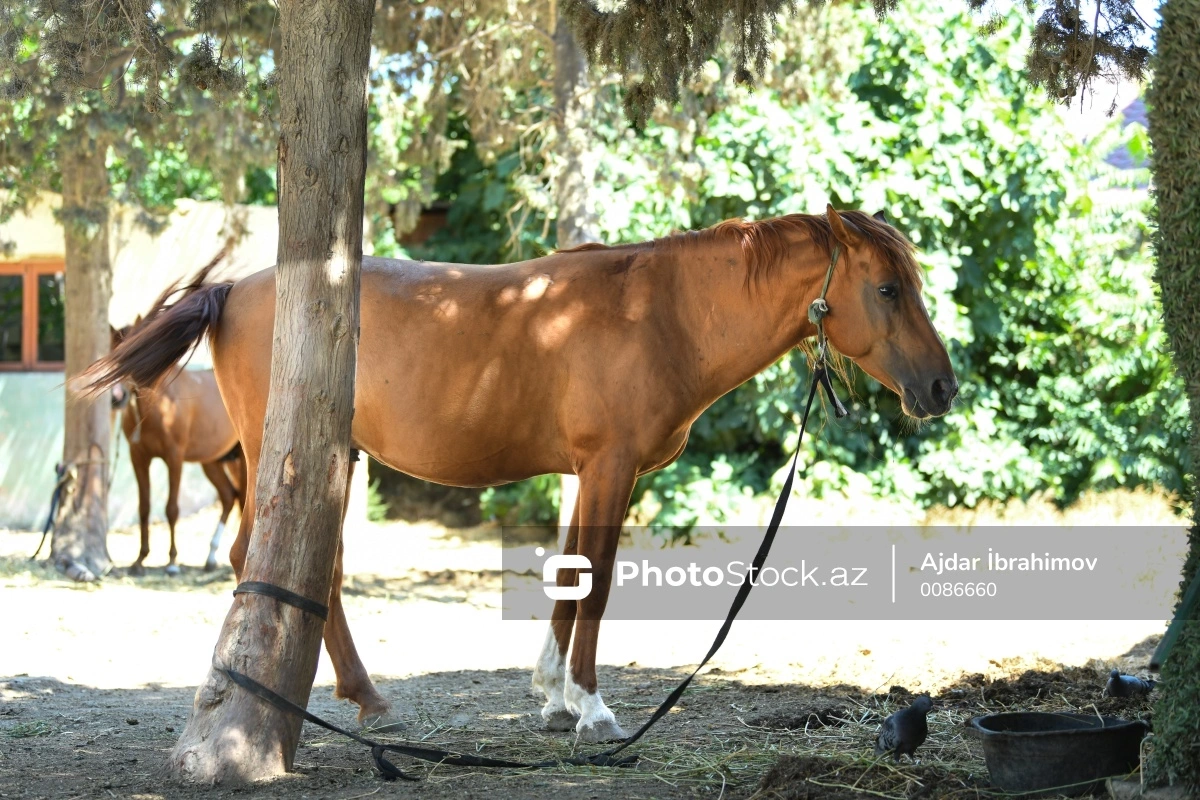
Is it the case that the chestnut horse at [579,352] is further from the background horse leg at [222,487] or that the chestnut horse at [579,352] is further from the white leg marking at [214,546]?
the background horse leg at [222,487]

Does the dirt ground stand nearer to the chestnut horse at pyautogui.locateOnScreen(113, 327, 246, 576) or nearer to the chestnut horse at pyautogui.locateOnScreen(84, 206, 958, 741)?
the chestnut horse at pyautogui.locateOnScreen(84, 206, 958, 741)

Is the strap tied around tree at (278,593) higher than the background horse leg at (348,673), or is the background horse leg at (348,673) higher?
Answer: the strap tied around tree at (278,593)

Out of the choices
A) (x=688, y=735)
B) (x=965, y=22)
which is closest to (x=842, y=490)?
(x=965, y=22)

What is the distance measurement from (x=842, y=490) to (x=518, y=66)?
15.6 feet

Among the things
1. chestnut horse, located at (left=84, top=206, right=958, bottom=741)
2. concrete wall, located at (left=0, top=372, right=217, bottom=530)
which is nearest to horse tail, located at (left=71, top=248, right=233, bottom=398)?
chestnut horse, located at (left=84, top=206, right=958, bottom=741)

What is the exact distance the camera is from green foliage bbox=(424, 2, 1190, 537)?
1026cm

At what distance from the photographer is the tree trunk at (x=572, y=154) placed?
8594 millimetres

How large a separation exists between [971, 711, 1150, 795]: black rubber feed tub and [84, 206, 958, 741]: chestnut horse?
56.7 inches

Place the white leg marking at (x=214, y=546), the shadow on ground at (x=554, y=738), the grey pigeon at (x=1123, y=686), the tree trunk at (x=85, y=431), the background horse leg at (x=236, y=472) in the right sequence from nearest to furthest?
the shadow on ground at (x=554, y=738) → the grey pigeon at (x=1123, y=686) → the tree trunk at (x=85, y=431) → the white leg marking at (x=214, y=546) → the background horse leg at (x=236, y=472)

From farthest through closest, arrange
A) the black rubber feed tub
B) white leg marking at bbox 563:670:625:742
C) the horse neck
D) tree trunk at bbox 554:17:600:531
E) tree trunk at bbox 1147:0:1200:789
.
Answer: tree trunk at bbox 554:17:600:531
the horse neck
white leg marking at bbox 563:670:625:742
the black rubber feed tub
tree trunk at bbox 1147:0:1200:789

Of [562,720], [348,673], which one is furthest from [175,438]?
[562,720]

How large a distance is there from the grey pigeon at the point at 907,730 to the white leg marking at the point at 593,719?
3.57 ft

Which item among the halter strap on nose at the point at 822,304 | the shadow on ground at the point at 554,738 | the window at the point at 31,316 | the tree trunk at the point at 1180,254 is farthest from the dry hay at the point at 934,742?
the window at the point at 31,316

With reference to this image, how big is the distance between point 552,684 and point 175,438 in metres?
6.71
